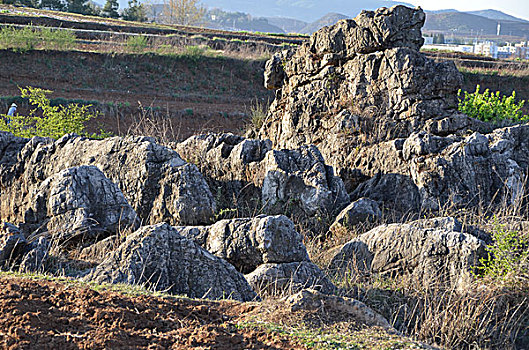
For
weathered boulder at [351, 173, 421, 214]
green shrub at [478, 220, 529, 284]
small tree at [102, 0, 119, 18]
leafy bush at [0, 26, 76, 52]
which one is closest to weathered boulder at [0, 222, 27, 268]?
green shrub at [478, 220, 529, 284]

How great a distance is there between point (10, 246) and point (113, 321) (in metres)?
2.56

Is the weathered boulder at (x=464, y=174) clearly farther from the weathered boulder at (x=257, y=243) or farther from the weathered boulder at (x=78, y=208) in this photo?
the weathered boulder at (x=78, y=208)

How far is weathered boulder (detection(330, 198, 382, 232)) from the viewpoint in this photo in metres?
8.34

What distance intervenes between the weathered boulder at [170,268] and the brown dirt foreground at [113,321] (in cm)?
91

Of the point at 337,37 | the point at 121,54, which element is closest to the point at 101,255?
the point at 337,37

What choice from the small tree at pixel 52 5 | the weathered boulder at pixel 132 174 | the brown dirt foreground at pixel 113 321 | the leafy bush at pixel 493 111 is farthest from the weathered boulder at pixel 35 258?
the small tree at pixel 52 5

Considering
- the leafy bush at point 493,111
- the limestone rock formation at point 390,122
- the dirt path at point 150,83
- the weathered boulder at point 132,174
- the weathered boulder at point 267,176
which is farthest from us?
the dirt path at point 150,83

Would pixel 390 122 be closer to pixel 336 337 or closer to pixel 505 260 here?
pixel 505 260

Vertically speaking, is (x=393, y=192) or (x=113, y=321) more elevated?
(x=113, y=321)

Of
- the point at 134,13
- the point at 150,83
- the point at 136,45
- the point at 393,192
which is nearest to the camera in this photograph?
the point at 393,192

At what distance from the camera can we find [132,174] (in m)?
8.46

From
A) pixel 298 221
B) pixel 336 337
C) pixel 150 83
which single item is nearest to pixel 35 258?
pixel 336 337

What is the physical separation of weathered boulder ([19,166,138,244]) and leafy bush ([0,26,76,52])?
908 inches

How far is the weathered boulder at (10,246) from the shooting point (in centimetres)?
559
